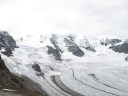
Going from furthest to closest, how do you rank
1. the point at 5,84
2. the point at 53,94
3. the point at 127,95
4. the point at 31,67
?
the point at 31,67 < the point at 127,95 < the point at 53,94 < the point at 5,84

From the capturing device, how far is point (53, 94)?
81.7 metres

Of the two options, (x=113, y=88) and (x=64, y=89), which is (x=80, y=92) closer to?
(x=64, y=89)

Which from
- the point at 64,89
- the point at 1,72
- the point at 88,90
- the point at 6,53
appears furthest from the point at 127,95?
the point at 6,53

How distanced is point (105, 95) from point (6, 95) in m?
50.0

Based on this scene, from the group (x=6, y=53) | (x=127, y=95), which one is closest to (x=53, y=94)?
(x=127, y=95)

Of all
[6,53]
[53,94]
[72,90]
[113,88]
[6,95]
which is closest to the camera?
[6,95]

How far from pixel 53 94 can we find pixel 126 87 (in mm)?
30991

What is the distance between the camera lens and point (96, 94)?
285 ft

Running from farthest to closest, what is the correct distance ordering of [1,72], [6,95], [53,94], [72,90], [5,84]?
[72,90]
[53,94]
[1,72]
[5,84]
[6,95]

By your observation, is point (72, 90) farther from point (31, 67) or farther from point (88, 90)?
point (31, 67)

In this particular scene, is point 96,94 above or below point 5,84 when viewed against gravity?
below

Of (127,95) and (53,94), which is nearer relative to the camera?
(53,94)

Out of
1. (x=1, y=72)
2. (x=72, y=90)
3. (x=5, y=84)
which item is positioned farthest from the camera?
(x=72, y=90)

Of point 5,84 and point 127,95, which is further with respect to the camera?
point 127,95
